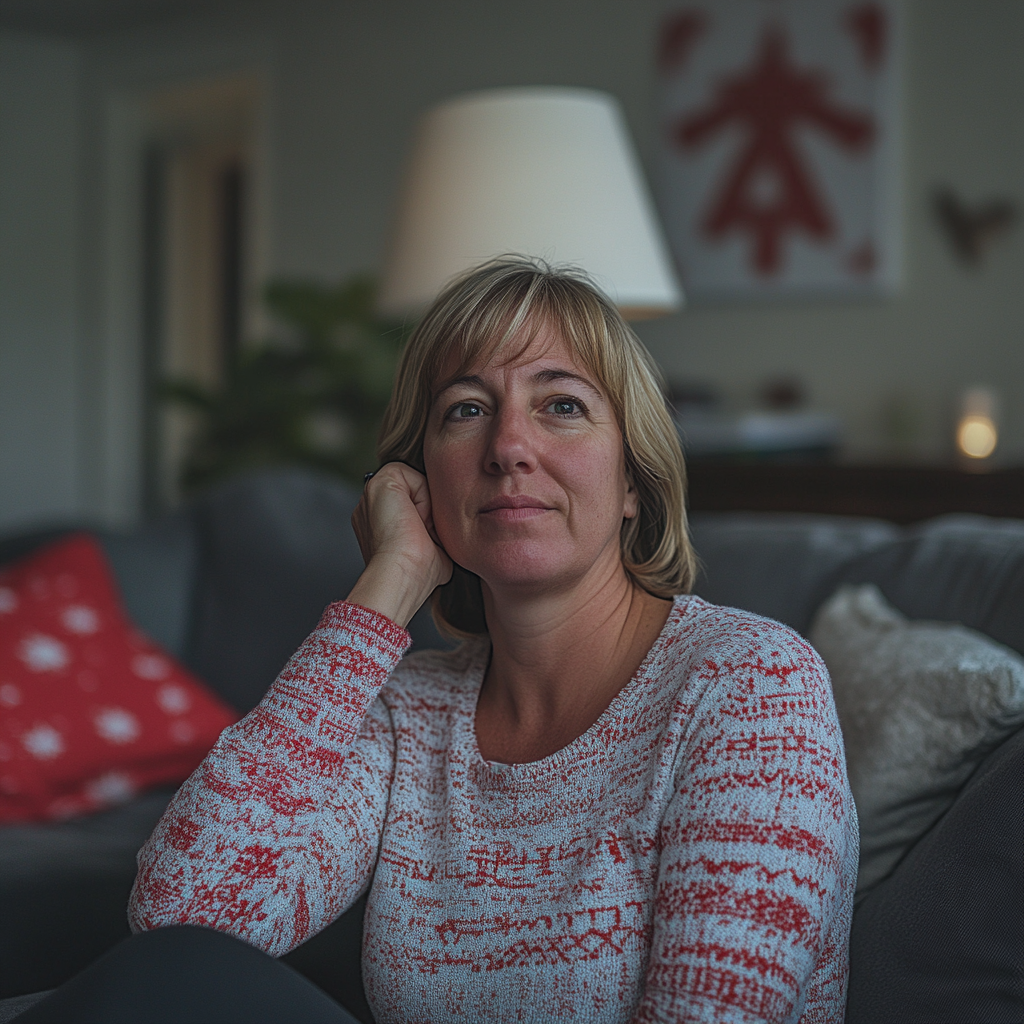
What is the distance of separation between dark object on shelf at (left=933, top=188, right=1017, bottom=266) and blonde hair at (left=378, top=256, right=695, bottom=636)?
7.30 feet

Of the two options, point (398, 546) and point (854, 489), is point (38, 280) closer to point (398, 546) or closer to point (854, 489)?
point (854, 489)

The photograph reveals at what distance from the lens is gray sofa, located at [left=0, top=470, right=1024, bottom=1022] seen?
1.04 metres

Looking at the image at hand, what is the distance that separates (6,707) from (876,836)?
1450 millimetres

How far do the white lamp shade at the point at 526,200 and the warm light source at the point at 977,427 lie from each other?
1140 mm

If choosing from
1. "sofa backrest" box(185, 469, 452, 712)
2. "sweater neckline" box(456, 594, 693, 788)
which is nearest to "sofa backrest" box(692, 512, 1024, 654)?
"sweater neckline" box(456, 594, 693, 788)

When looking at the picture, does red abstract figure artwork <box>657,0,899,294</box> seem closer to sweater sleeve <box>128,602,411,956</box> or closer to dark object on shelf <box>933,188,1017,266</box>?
dark object on shelf <box>933,188,1017,266</box>

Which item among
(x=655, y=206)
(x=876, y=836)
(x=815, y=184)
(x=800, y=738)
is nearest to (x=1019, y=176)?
(x=815, y=184)

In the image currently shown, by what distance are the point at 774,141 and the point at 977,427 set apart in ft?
3.41

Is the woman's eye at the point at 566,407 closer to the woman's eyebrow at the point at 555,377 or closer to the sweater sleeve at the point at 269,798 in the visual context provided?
the woman's eyebrow at the point at 555,377

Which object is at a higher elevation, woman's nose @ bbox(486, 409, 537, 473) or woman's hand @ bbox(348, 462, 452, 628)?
woman's nose @ bbox(486, 409, 537, 473)

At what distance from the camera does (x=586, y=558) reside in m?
1.14

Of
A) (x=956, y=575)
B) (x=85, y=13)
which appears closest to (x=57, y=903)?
(x=956, y=575)

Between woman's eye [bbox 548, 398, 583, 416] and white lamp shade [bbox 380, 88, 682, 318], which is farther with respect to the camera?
white lamp shade [bbox 380, 88, 682, 318]

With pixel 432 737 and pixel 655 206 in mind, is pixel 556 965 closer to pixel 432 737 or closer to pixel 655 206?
pixel 432 737
